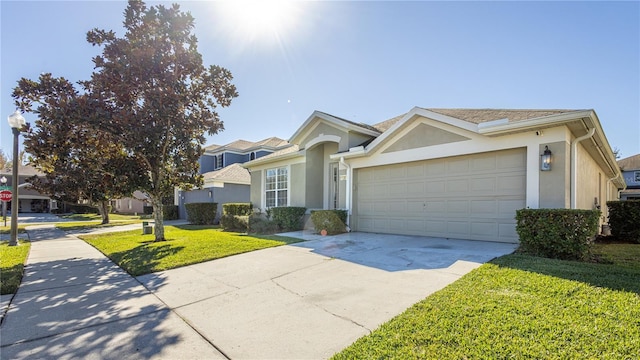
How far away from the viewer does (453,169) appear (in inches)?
355

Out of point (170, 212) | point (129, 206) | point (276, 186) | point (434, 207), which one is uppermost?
point (276, 186)

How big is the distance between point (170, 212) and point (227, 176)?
726cm

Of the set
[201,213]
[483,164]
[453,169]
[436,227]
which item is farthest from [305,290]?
[201,213]

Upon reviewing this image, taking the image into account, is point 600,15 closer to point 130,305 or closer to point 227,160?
point 130,305

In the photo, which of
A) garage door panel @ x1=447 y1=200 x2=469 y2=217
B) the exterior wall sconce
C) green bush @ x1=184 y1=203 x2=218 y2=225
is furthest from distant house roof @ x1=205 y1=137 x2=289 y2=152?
the exterior wall sconce

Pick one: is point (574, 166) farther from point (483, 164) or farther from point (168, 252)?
point (168, 252)

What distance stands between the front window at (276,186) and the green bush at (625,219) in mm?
12436

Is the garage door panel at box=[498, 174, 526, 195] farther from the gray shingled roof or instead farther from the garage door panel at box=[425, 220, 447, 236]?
the garage door panel at box=[425, 220, 447, 236]

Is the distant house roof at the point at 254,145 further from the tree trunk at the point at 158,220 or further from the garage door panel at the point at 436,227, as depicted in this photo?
the garage door panel at the point at 436,227

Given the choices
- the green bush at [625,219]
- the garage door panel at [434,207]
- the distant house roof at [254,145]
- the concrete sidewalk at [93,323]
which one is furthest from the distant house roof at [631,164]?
the concrete sidewalk at [93,323]

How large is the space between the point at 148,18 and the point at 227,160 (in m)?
17.7

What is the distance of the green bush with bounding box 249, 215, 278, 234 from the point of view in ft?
41.8

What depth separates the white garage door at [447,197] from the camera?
7953 millimetres

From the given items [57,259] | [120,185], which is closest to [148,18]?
[120,185]
